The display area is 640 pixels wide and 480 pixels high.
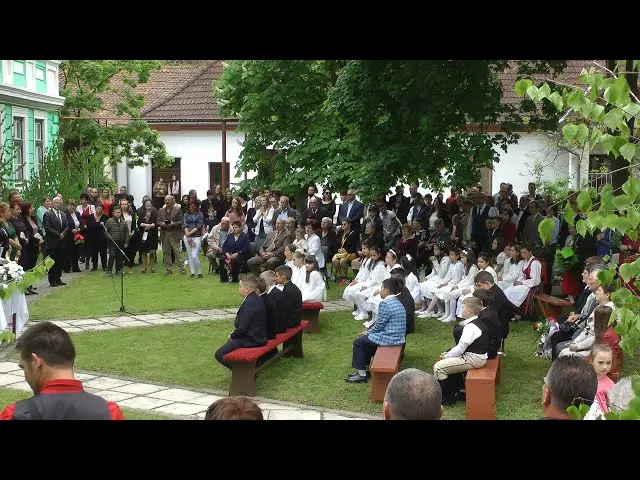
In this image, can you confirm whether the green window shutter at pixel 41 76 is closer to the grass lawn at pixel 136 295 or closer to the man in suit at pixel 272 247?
the grass lawn at pixel 136 295

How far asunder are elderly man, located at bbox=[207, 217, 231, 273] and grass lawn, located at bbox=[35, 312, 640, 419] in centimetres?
501

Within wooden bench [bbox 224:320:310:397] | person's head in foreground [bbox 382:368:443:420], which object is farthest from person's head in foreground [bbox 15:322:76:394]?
wooden bench [bbox 224:320:310:397]

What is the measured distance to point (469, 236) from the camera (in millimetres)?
19312

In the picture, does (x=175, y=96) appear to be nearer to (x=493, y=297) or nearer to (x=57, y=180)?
(x=57, y=180)

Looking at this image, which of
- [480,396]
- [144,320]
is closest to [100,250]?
[144,320]

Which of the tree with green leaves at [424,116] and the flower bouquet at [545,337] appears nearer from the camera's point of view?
the flower bouquet at [545,337]

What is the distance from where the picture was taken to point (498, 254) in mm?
16391

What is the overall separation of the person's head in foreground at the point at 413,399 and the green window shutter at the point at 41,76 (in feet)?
85.8

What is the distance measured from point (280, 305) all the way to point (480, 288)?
285 cm

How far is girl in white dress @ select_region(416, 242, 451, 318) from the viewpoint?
16.0 m

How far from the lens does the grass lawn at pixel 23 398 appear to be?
32.0ft

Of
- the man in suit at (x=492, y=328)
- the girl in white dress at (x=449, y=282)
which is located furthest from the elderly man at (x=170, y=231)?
the man in suit at (x=492, y=328)
